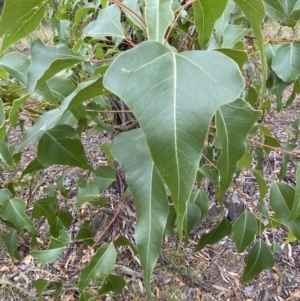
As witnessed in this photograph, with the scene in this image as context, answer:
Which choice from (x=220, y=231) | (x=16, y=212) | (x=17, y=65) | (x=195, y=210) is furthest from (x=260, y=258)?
(x=17, y=65)

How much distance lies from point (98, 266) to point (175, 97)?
42 centimetres

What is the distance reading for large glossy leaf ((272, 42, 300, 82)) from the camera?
0.64 metres

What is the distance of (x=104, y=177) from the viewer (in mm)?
824

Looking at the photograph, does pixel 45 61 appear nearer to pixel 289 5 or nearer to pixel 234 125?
pixel 234 125

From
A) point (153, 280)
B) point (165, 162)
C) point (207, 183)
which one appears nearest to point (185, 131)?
point (165, 162)

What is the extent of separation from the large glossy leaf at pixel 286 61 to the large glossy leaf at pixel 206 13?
0.86 feet

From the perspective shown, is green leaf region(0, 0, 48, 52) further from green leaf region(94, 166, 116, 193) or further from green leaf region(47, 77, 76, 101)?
green leaf region(94, 166, 116, 193)

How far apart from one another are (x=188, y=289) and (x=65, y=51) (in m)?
1.04

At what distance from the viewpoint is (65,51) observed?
0.44 m

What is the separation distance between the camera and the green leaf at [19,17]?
36cm

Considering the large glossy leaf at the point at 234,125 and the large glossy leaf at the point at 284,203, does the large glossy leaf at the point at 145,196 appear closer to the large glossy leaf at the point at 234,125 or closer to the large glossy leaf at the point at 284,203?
the large glossy leaf at the point at 234,125

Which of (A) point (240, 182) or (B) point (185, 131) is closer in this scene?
(B) point (185, 131)

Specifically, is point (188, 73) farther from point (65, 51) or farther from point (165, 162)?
point (65, 51)

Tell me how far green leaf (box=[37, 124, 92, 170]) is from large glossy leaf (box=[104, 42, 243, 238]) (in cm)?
31
